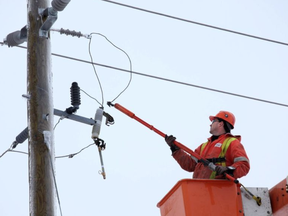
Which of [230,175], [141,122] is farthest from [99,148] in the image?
[230,175]

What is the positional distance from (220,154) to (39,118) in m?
2.55

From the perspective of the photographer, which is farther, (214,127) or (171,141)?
(214,127)

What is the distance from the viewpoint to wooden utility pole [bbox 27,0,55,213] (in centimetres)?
653

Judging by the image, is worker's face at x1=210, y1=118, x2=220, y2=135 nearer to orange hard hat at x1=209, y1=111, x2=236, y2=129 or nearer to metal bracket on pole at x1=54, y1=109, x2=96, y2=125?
orange hard hat at x1=209, y1=111, x2=236, y2=129

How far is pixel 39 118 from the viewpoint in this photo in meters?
6.98

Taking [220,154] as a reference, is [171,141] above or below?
above

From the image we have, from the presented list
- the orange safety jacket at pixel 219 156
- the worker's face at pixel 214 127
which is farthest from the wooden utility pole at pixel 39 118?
the worker's face at pixel 214 127

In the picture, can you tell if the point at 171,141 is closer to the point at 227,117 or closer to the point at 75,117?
the point at 227,117

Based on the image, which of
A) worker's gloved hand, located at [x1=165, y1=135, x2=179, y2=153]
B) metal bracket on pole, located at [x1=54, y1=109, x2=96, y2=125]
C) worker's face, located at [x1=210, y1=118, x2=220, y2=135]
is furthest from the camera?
worker's face, located at [x1=210, y1=118, x2=220, y2=135]

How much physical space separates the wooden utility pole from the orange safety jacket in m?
2.23

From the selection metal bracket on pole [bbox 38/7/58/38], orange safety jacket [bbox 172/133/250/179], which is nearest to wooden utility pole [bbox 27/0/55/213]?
metal bracket on pole [bbox 38/7/58/38]

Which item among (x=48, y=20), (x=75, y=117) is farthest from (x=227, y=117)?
(x=48, y=20)

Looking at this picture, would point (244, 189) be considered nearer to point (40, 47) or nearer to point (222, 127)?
point (222, 127)

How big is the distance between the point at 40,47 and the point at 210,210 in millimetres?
2642
